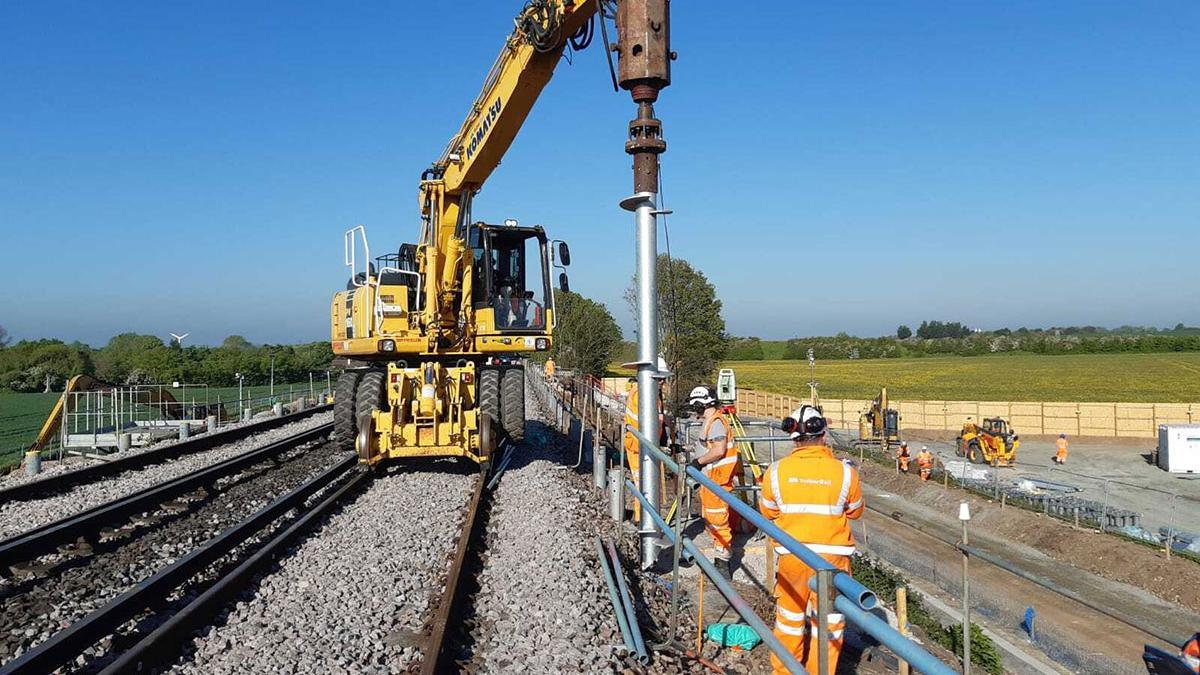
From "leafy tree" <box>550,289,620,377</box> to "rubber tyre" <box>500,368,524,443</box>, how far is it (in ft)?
123

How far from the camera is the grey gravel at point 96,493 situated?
9917 mm

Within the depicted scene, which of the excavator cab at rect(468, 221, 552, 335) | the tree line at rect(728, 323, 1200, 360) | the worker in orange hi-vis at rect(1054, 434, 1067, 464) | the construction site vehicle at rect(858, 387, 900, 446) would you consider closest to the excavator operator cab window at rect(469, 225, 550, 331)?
the excavator cab at rect(468, 221, 552, 335)

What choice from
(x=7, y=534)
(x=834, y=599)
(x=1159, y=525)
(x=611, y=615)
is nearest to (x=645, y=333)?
(x=611, y=615)

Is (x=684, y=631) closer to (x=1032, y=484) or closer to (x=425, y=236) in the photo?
(x=425, y=236)

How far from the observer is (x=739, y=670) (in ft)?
18.1

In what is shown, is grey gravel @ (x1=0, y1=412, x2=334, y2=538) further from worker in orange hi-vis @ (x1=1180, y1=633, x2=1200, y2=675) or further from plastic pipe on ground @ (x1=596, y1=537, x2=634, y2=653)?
worker in orange hi-vis @ (x1=1180, y1=633, x2=1200, y2=675)

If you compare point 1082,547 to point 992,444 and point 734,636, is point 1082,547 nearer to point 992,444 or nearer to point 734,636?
point 992,444

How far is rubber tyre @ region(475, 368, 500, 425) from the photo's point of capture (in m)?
12.8

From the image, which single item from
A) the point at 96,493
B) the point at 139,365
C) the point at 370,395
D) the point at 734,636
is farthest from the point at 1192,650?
the point at 139,365

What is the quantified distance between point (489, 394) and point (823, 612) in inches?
404

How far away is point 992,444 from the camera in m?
32.8

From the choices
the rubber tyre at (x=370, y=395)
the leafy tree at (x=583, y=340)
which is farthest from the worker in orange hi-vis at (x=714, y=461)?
the leafy tree at (x=583, y=340)

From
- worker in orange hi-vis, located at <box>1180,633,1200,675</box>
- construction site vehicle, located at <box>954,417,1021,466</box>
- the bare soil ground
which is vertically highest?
worker in orange hi-vis, located at <box>1180,633,1200,675</box>

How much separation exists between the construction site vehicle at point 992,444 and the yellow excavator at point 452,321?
24.4 metres
